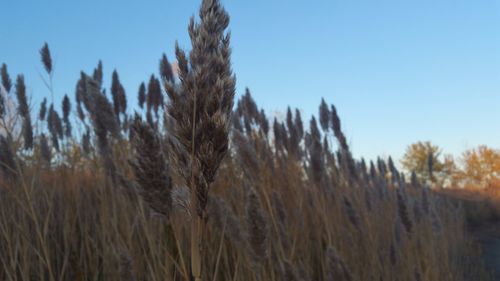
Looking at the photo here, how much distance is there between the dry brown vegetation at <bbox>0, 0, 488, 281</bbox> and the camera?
0.76m

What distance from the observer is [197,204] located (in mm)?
764

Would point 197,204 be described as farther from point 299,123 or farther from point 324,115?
point 299,123

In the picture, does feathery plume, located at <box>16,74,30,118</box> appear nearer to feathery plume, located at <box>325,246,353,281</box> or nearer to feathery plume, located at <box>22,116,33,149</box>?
feathery plume, located at <box>22,116,33,149</box>

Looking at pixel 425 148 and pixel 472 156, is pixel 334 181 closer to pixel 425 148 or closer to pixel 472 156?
pixel 472 156

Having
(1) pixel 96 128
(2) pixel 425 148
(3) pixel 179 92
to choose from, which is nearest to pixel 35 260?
(1) pixel 96 128

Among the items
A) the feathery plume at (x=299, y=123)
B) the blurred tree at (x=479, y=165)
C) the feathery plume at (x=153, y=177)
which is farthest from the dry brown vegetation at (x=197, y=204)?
the blurred tree at (x=479, y=165)

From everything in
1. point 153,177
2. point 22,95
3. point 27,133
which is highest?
point 22,95

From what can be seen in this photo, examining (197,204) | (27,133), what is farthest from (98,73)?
(197,204)

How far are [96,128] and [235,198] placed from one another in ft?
4.82

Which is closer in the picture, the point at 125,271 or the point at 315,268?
the point at 125,271

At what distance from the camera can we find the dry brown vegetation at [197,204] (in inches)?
30.0

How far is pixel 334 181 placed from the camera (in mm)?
4660

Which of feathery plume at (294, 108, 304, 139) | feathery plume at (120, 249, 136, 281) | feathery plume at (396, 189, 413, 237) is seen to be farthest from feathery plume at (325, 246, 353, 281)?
feathery plume at (294, 108, 304, 139)

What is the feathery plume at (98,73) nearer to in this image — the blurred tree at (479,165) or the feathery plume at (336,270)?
the feathery plume at (336,270)
